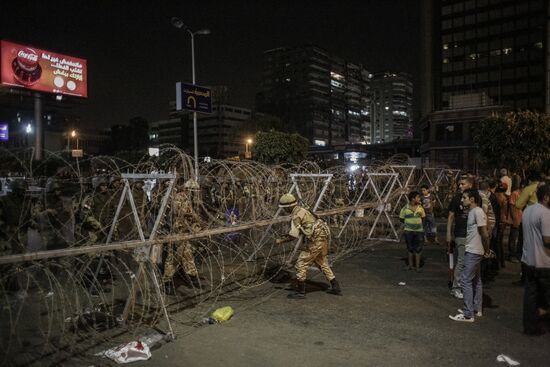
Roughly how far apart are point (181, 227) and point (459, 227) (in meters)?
4.49

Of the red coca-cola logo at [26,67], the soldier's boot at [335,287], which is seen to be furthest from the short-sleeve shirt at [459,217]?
the red coca-cola logo at [26,67]

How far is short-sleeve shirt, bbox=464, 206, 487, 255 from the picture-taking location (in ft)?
21.4

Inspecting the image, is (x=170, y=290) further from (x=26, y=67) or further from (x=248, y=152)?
(x=26, y=67)

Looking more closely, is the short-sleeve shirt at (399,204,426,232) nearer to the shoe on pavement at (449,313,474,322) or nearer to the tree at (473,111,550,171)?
the shoe on pavement at (449,313,474,322)

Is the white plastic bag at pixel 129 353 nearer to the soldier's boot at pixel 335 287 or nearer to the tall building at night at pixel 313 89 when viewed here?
the soldier's boot at pixel 335 287

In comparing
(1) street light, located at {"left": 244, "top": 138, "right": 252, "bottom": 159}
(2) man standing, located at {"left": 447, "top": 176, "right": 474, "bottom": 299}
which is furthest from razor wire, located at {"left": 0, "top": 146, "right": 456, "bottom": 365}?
(1) street light, located at {"left": 244, "top": 138, "right": 252, "bottom": 159}

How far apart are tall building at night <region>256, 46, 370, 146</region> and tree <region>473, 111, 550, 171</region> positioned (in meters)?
118

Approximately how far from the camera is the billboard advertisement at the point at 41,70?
38.8m

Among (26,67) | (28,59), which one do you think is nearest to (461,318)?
(26,67)

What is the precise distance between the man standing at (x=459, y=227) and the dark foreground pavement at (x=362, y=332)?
311 millimetres

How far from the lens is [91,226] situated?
8242 millimetres

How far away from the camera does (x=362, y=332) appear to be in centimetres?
621

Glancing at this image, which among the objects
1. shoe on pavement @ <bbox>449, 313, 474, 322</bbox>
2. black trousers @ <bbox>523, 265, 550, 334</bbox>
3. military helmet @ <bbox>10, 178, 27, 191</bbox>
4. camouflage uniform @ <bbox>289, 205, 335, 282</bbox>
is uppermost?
military helmet @ <bbox>10, 178, 27, 191</bbox>

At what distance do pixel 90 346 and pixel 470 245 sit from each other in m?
5.11
